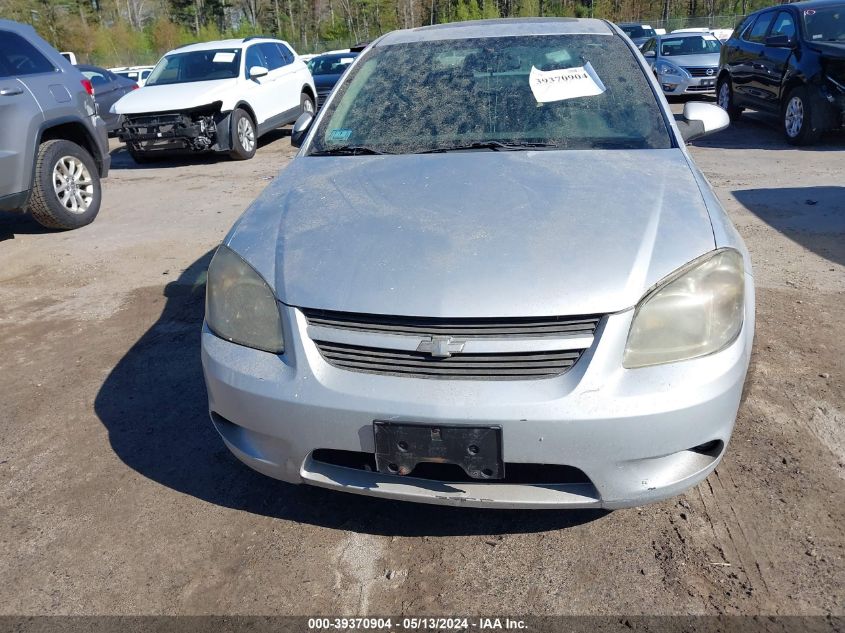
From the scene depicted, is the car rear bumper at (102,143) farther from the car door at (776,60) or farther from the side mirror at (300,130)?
the car door at (776,60)

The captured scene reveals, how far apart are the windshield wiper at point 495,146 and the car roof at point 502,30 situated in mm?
870

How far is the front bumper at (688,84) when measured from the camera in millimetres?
13836

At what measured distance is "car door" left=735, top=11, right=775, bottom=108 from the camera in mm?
9875

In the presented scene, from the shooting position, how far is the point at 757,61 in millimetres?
9984

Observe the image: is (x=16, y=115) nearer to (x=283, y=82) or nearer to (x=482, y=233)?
(x=482, y=233)

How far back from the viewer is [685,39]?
1513 cm

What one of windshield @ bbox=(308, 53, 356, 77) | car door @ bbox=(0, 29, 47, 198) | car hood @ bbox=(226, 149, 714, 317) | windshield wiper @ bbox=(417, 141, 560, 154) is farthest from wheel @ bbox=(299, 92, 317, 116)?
car hood @ bbox=(226, 149, 714, 317)

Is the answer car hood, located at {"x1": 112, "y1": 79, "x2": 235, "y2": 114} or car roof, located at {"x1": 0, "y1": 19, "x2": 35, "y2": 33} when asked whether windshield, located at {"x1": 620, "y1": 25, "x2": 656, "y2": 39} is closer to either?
car hood, located at {"x1": 112, "y1": 79, "x2": 235, "y2": 114}

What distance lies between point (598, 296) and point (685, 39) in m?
15.3

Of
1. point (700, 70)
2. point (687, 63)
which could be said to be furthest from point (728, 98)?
point (687, 63)

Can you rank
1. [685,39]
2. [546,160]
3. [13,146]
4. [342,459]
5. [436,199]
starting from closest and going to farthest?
[342,459] < [436,199] < [546,160] < [13,146] < [685,39]

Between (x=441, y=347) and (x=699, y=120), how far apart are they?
231 centimetres

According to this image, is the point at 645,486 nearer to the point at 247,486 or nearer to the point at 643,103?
the point at 247,486

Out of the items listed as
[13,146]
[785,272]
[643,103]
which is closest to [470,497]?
[643,103]
